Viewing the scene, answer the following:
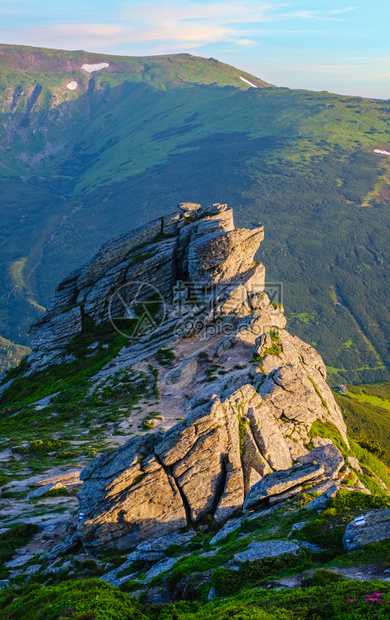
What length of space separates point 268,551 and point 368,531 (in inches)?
180

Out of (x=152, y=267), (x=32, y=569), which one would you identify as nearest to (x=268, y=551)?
(x=32, y=569)

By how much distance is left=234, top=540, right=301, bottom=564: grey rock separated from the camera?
1969 centimetres

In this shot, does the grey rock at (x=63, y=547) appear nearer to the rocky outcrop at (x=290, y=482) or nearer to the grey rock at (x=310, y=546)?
the rocky outcrop at (x=290, y=482)

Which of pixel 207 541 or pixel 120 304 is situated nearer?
pixel 207 541

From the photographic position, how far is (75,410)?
55.9m

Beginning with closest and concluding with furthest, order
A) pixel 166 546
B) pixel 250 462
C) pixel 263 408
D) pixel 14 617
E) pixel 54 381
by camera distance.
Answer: pixel 14 617
pixel 166 546
pixel 250 462
pixel 263 408
pixel 54 381

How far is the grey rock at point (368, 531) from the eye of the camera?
749 inches

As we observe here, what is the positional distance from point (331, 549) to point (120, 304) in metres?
64.0

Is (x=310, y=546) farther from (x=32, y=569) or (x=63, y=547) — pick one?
(x=32, y=569)

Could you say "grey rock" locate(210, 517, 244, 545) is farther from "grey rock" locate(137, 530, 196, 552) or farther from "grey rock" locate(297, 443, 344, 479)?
"grey rock" locate(297, 443, 344, 479)

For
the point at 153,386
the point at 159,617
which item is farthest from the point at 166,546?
the point at 153,386

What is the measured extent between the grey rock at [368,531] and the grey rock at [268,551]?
235 centimetres

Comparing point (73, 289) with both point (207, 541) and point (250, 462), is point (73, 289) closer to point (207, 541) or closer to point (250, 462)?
point (250, 462)

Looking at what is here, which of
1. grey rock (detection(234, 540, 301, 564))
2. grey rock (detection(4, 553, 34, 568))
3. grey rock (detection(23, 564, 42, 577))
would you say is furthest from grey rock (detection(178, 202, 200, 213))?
grey rock (detection(234, 540, 301, 564))
